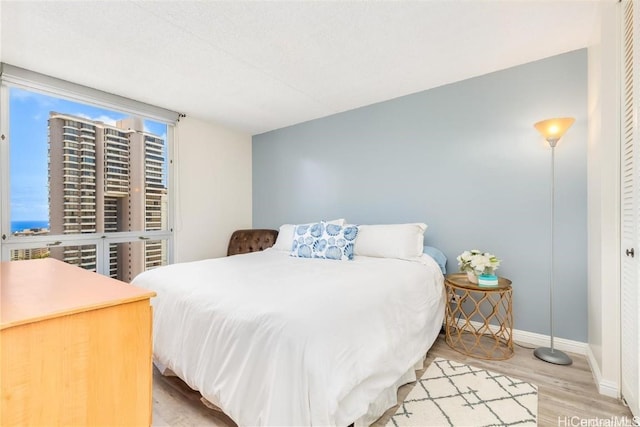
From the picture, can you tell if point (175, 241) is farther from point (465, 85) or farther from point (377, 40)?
point (465, 85)

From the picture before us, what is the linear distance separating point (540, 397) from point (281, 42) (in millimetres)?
2811

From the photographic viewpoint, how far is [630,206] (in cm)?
149

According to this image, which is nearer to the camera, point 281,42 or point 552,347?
point 281,42

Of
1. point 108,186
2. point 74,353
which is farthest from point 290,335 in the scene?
point 108,186

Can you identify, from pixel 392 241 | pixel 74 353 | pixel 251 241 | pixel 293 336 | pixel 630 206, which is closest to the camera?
pixel 74 353

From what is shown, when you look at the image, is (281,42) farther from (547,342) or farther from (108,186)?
(547,342)

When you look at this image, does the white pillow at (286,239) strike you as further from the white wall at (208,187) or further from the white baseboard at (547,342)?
the white baseboard at (547,342)

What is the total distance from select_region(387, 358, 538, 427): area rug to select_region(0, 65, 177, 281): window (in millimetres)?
3078

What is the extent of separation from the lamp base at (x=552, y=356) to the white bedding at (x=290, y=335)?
0.83 m

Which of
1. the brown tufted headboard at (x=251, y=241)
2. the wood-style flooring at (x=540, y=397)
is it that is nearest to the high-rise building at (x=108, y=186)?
the brown tufted headboard at (x=251, y=241)

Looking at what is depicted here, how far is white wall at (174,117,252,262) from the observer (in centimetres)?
362

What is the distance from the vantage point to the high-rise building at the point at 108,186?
2.74m

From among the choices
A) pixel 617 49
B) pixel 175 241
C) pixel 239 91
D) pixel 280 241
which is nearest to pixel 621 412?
pixel 617 49

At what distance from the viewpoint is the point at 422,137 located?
299 centimetres
